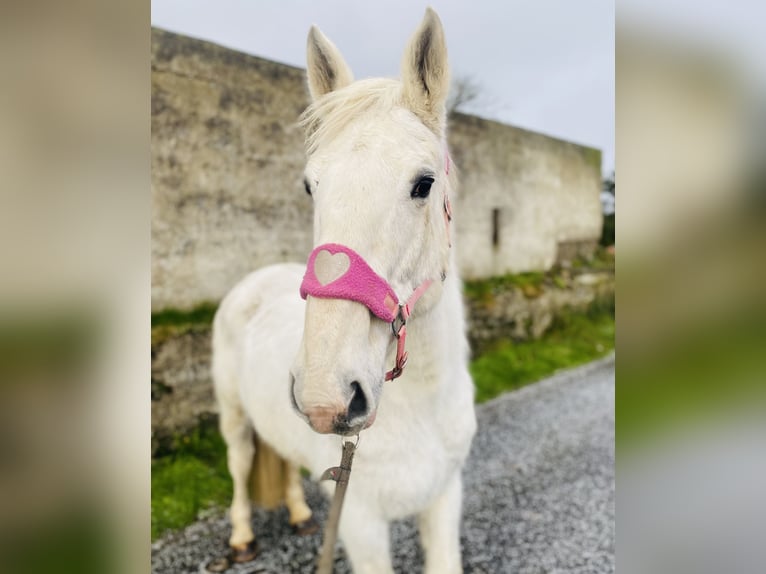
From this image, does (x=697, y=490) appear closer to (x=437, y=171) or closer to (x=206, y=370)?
(x=437, y=171)

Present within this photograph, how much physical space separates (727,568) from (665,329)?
1.30ft

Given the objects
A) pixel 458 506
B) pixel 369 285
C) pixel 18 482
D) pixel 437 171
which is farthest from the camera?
pixel 458 506

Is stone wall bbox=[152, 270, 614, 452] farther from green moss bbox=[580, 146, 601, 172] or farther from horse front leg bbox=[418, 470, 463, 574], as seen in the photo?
horse front leg bbox=[418, 470, 463, 574]

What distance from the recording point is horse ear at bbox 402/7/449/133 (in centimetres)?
142

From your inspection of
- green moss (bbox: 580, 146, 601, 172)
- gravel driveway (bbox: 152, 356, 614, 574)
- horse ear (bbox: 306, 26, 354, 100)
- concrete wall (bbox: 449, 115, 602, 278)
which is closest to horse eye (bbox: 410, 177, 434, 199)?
horse ear (bbox: 306, 26, 354, 100)

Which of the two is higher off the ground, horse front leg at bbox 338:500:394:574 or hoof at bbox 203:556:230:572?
horse front leg at bbox 338:500:394:574

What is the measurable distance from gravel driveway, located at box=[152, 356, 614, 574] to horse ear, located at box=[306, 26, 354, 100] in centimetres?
273

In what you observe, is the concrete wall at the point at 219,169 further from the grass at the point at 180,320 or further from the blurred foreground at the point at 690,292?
the blurred foreground at the point at 690,292

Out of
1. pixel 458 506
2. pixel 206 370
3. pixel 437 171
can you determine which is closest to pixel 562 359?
pixel 206 370

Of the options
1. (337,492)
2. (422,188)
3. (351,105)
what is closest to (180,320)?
(337,492)

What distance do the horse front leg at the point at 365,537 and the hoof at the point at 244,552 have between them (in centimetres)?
146

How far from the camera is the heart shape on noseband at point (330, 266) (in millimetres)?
1148

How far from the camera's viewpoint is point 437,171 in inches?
56.4

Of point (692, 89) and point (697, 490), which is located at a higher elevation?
point (692, 89)
